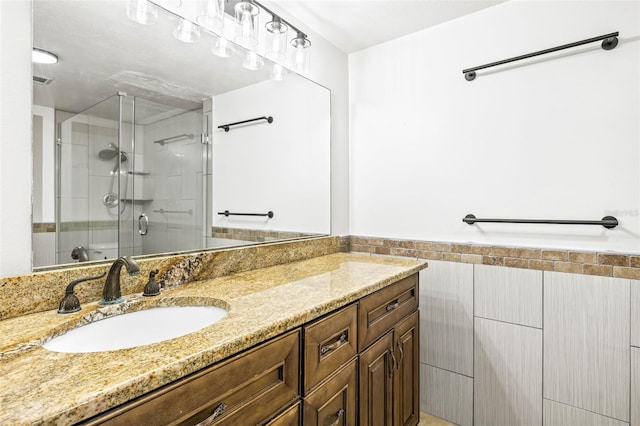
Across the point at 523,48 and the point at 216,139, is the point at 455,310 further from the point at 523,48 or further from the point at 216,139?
the point at 216,139

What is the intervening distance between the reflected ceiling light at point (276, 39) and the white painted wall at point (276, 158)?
0.14m

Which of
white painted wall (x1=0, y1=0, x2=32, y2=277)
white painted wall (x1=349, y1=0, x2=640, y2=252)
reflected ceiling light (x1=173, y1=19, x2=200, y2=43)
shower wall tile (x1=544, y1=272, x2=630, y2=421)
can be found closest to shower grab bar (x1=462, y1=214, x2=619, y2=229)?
white painted wall (x1=349, y1=0, x2=640, y2=252)

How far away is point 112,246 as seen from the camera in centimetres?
119

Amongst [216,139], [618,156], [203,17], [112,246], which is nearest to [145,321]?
[112,246]

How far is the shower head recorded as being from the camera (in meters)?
1.15

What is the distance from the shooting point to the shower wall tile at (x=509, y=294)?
1.70 m

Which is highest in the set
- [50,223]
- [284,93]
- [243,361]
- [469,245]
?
[284,93]

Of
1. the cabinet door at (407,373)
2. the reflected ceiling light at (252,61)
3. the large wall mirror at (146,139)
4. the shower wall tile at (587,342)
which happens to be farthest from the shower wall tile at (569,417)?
the reflected ceiling light at (252,61)

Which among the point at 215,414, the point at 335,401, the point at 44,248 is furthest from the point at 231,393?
the point at 44,248

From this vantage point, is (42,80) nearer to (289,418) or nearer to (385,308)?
(289,418)

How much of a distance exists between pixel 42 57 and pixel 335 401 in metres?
1.44

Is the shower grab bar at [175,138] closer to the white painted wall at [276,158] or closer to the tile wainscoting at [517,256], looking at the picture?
the white painted wall at [276,158]

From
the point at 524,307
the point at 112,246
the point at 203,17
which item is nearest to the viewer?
the point at 112,246

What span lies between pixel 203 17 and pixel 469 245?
1.74 m
